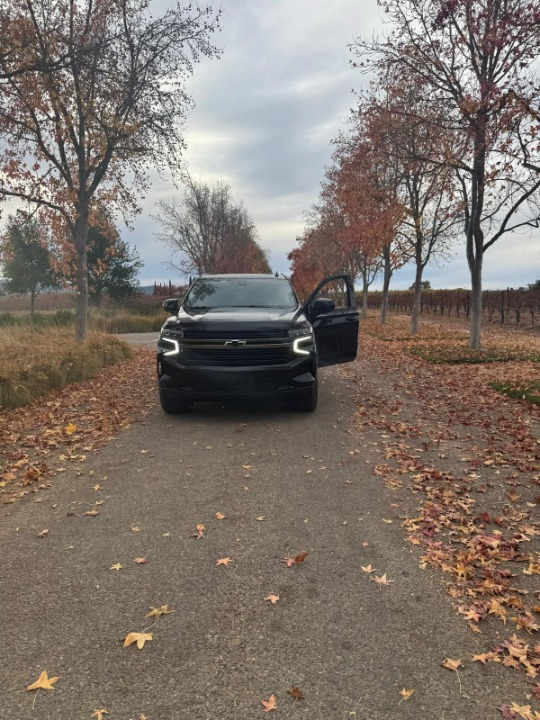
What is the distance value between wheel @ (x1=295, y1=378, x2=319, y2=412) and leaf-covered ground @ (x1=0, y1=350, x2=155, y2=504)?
7.50ft

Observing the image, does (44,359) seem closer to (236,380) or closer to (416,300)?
(236,380)

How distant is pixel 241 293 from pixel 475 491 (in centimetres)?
442

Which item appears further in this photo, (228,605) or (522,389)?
(522,389)

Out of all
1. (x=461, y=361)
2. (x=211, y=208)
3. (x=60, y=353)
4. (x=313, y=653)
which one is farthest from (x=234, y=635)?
(x=211, y=208)

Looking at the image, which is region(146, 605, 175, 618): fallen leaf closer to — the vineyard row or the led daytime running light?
the led daytime running light

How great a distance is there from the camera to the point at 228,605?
267 centimetres

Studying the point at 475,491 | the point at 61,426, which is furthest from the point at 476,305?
the point at 61,426

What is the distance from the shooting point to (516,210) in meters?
13.3

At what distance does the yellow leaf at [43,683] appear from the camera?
2.11 meters

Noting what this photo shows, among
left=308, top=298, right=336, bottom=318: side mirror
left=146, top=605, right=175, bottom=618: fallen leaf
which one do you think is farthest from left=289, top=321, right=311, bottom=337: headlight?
left=146, top=605, right=175, bottom=618: fallen leaf

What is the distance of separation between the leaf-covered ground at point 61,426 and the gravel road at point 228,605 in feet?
1.61

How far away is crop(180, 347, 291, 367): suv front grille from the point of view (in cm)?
609

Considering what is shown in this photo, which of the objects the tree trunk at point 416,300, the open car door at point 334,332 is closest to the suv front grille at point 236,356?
the open car door at point 334,332

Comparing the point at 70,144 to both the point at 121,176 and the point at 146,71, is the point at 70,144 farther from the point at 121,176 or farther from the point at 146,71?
the point at 146,71
